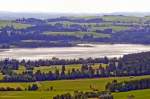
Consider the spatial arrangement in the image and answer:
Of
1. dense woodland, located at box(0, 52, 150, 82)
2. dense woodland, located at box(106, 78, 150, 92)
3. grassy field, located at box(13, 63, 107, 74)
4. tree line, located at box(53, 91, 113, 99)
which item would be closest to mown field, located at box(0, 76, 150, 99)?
tree line, located at box(53, 91, 113, 99)

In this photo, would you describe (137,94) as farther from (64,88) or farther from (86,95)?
(64,88)

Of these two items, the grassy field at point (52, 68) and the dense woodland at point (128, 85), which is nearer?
the dense woodland at point (128, 85)

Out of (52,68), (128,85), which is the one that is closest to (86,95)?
(128,85)

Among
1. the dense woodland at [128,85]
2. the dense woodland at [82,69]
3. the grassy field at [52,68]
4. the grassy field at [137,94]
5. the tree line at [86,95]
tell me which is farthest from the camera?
the grassy field at [52,68]

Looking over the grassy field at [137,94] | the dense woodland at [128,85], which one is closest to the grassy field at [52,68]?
the dense woodland at [128,85]

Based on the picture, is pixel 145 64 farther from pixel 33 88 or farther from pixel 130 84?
pixel 33 88

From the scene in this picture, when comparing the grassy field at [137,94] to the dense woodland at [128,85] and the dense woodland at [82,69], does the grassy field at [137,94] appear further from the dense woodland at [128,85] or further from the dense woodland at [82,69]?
the dense woodland at [82,69]

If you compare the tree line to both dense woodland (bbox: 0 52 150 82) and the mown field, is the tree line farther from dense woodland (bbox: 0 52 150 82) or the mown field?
dense woodland (bbox: 0 52 150 82)

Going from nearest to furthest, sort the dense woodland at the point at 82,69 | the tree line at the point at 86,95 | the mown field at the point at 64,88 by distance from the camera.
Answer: the tree line at the point at 86,95, the mown field at the point at 64,88, the dense woodland at the point at 82,69

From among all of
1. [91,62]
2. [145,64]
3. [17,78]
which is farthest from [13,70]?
[145,64]

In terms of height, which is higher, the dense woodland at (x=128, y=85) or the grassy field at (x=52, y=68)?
the dense woodland at (x=128, y=85)
